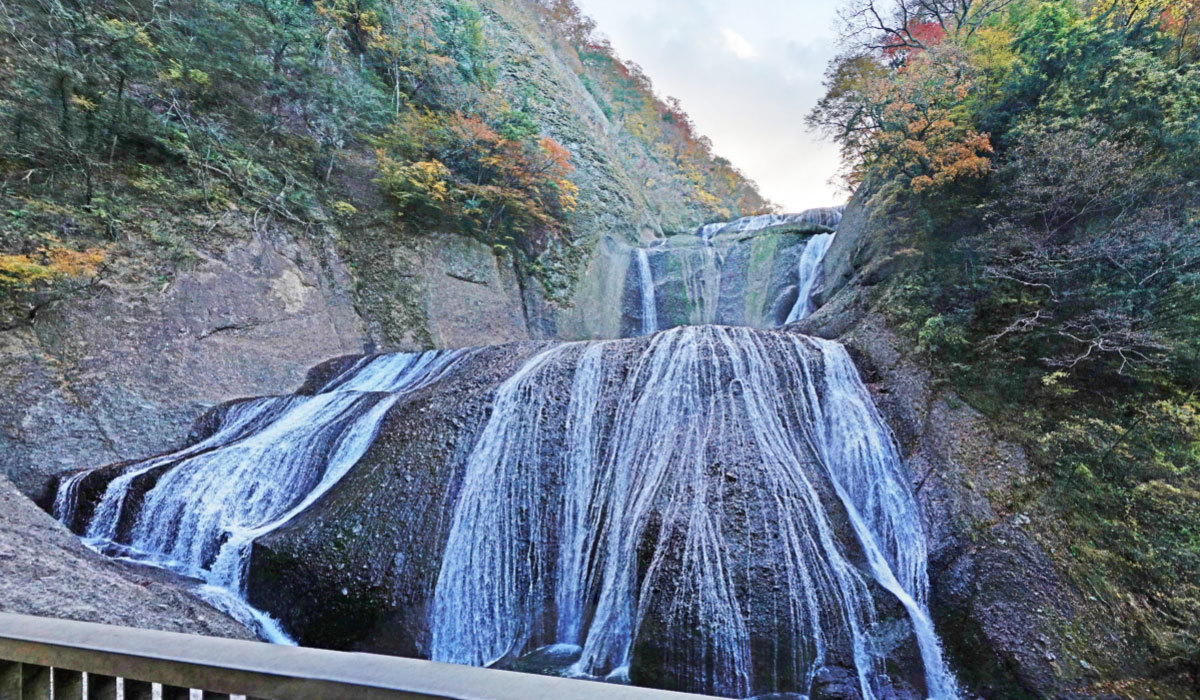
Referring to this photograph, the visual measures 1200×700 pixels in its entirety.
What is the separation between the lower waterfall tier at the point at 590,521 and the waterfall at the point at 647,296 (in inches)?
306

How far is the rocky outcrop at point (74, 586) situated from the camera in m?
3.08

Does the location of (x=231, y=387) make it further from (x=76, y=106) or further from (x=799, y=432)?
(x=799, y=432)

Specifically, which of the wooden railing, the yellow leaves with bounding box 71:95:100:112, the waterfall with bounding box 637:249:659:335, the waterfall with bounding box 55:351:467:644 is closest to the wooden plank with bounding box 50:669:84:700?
the wooden railing

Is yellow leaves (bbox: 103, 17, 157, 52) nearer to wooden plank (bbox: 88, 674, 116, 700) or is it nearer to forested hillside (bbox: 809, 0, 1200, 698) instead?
wooden plank (bbox: 88, 674, 116, 700)

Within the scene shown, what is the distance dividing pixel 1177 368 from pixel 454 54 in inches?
609

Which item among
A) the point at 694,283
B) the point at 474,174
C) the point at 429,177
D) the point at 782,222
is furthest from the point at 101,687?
the point at 782,222

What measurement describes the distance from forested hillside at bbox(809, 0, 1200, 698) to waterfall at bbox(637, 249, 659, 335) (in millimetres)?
7449

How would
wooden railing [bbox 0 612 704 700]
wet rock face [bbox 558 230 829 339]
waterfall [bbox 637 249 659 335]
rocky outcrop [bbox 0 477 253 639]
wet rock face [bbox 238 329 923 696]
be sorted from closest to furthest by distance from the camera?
1. wooden railing [bbox 0 612 704 700]
2. rocky outcrop [bbox 0 477 253 639]
3. wet rock face [bbox 238 329 923 696]
4. wet rock face [bbox 558 230 829 339]
5. waterfall [bbox 637 249 659 335]

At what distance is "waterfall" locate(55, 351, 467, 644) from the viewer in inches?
193

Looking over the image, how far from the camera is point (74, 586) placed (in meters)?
3.32

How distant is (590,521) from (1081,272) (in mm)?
6179

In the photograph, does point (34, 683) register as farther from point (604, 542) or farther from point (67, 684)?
A: point (604, 542)

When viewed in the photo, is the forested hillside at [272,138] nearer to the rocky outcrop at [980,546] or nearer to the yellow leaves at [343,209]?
the yellow leaves at [343,209]

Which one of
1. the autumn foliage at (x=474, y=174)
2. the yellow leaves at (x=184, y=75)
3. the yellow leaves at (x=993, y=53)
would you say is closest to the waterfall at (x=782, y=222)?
the yellow leaves at (x=993, y=53)
